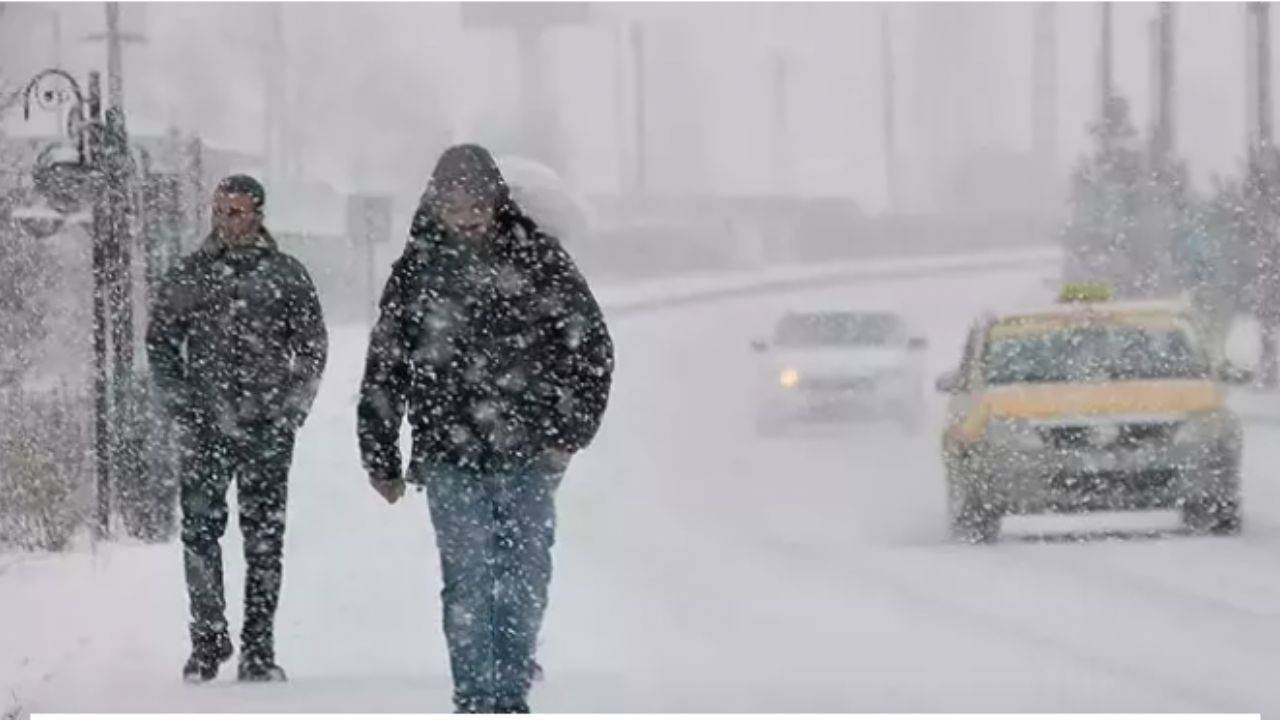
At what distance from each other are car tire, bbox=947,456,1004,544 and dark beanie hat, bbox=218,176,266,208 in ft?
27.2

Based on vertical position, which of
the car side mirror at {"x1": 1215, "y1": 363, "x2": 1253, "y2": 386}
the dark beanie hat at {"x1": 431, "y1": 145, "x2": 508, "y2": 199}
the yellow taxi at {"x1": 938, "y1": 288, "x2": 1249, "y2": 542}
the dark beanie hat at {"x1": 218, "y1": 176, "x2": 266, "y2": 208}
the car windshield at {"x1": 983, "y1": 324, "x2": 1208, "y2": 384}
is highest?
the dark beanie hat at {"x1": 431, "y1": 145, "x2": 508, "y2": 199}

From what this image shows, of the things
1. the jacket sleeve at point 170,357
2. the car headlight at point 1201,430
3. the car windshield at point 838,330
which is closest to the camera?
the jacket sleeve at point 170,357

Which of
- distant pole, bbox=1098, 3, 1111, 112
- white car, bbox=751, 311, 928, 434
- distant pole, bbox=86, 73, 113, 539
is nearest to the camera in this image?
distant pole, bbox=86, 73, 113, 539

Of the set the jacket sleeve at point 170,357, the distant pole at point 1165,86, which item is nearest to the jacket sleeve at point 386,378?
the jacket sleeve at point 170,357

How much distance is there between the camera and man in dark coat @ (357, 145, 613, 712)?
28.3 ft

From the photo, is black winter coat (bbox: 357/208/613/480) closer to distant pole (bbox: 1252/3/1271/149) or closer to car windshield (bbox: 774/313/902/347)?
car windshield (bbox: 774/313/902/347)

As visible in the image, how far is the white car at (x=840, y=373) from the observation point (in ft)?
102

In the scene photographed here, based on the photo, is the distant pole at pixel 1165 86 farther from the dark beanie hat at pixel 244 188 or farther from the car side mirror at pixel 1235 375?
the dark beanie hat at pixel 244 188

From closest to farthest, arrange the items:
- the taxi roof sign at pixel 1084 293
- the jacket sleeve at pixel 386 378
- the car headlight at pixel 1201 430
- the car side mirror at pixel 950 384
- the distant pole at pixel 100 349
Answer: the jacket sleeve at pixel 386 378, the distant pole at pixel 100 349, the car headlight at pixel 1201 430, the car side mirror at pixel 950 384, the taxi roof sign at pixel 1084 293

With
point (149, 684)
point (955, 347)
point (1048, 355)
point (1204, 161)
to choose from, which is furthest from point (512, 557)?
point (1204, 161)

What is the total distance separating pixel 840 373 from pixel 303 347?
69.2 feet

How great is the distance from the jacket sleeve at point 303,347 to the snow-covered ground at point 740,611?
98 cm

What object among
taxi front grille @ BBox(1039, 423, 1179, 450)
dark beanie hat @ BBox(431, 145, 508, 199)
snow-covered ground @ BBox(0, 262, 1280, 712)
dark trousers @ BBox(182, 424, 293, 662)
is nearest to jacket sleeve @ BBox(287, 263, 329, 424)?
dark trousers @ BBox(182, 424, 293, 662)

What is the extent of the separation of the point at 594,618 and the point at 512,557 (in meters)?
5.03
